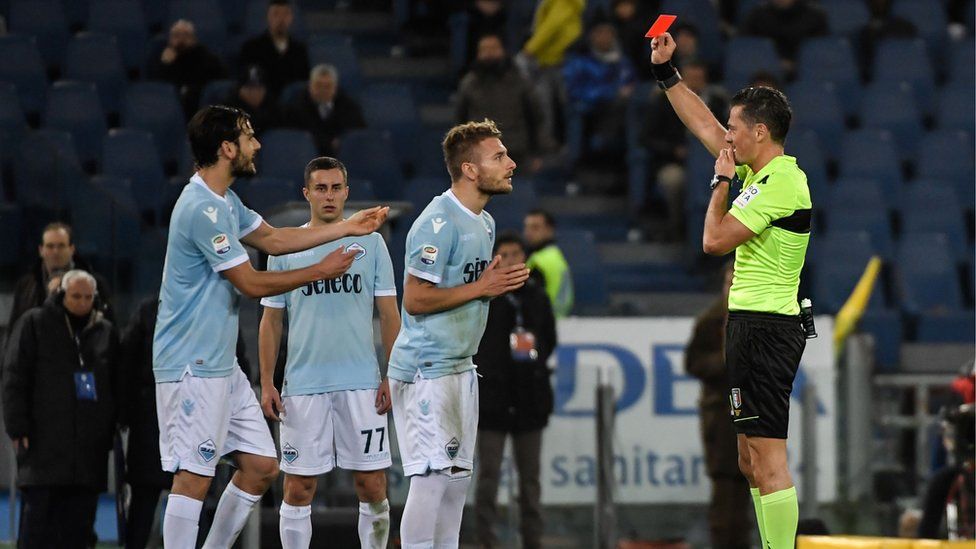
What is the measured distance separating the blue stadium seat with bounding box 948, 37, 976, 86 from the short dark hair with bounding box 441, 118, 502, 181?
904 centimetres

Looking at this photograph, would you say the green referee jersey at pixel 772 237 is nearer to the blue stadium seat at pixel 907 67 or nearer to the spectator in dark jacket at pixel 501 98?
the spectator in dark jacket at pixel 501 98

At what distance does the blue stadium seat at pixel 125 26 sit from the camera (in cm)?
1371

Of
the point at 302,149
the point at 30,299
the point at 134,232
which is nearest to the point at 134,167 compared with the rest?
the point at 302,149

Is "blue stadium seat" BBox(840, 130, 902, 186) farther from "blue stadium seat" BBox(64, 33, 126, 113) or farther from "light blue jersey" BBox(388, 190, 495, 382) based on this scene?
"light blue jersey" BBox(388, 190, 495, 382)

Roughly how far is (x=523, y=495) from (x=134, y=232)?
2.91 metres

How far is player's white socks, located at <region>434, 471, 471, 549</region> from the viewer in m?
6.65

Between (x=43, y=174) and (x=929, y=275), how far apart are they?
6762 mm

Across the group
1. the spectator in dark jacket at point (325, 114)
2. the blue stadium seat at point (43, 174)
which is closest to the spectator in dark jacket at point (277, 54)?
the spectator in dark jacket at point (325, 114)

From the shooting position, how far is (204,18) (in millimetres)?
14062

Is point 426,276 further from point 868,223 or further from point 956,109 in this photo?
point 956,109

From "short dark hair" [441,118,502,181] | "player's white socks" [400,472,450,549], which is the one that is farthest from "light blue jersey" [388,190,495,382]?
"player's white socks" [400,472,450,549]

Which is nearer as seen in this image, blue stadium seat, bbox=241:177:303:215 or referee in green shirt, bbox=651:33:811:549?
referee in green shirt, bbox=651:33:811:549

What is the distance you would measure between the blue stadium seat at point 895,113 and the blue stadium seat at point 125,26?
6.26 m

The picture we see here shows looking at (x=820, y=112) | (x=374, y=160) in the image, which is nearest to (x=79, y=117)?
(x=374, y=160)
